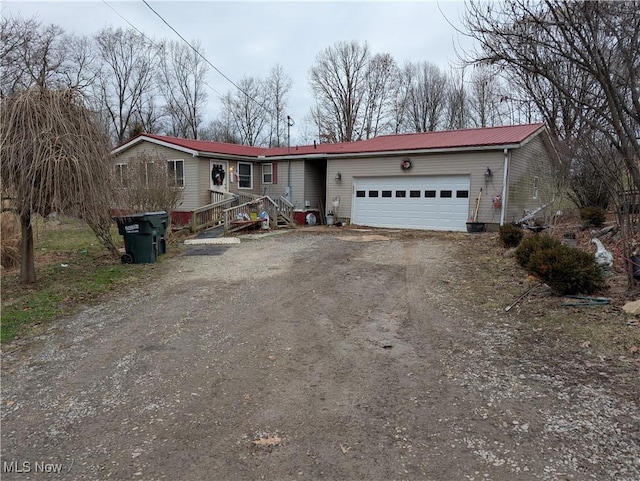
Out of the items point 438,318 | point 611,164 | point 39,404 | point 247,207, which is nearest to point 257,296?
point 438,318

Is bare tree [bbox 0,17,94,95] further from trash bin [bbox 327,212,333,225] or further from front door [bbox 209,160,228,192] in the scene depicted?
trash bin [bbox 327,212,333,225]

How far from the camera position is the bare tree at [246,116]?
37.8 metres

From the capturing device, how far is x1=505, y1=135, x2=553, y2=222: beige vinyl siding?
44.5 feet

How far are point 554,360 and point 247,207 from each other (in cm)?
1208

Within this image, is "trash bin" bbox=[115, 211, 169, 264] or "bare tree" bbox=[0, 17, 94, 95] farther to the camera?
"bare tree" bbox=[0, 17, 94, 95]

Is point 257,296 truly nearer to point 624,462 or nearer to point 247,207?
point 624,462

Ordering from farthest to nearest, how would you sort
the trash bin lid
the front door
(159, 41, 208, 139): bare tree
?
(159, 41, 208, 139): bare tree
the trash bin lid
the front door

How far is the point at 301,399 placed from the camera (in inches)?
129

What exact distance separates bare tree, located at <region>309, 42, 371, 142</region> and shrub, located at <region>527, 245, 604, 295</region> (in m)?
30.8

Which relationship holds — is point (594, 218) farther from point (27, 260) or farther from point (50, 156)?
point (27, 260)

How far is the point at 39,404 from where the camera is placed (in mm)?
3316

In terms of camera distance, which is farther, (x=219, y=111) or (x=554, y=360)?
(x=219, y=111)

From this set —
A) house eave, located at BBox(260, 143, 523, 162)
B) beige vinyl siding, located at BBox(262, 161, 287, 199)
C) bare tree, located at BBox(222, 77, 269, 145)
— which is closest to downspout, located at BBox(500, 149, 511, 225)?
house eave, located at BBox(260, 143, 523, 162)

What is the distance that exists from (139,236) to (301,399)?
671cm
